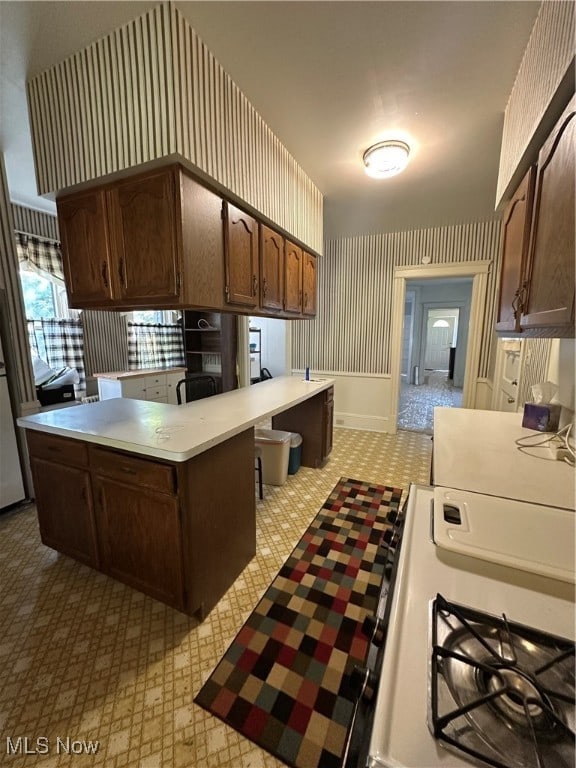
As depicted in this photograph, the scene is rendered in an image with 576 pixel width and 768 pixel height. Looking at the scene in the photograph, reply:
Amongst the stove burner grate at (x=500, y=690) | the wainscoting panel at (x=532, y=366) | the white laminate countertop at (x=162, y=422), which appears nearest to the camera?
the stove burner grate at (x=500, y=690)

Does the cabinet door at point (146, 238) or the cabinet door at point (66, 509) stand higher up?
the cabinet door at point (146, 238)

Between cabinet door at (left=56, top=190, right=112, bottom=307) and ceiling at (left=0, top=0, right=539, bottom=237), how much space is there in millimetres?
624

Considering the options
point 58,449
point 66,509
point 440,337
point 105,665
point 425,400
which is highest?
point 440,337

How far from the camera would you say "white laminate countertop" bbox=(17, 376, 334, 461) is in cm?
140

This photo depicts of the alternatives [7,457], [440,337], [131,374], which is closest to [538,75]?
[7,457]

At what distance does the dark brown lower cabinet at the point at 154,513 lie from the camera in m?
1.41

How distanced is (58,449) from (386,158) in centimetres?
274

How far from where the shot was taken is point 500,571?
0.78m

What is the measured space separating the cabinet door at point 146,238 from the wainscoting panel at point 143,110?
4.3 inches

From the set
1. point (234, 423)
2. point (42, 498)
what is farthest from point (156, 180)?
point (42, 498)

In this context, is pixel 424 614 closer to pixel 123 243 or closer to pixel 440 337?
pixel 123 243

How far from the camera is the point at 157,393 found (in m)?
4.33

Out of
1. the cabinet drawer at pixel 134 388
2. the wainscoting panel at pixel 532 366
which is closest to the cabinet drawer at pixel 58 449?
the cabinet drawer at pixel 134 388

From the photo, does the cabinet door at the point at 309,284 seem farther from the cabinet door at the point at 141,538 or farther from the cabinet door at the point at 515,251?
the cabinet door at the point at 141,538
